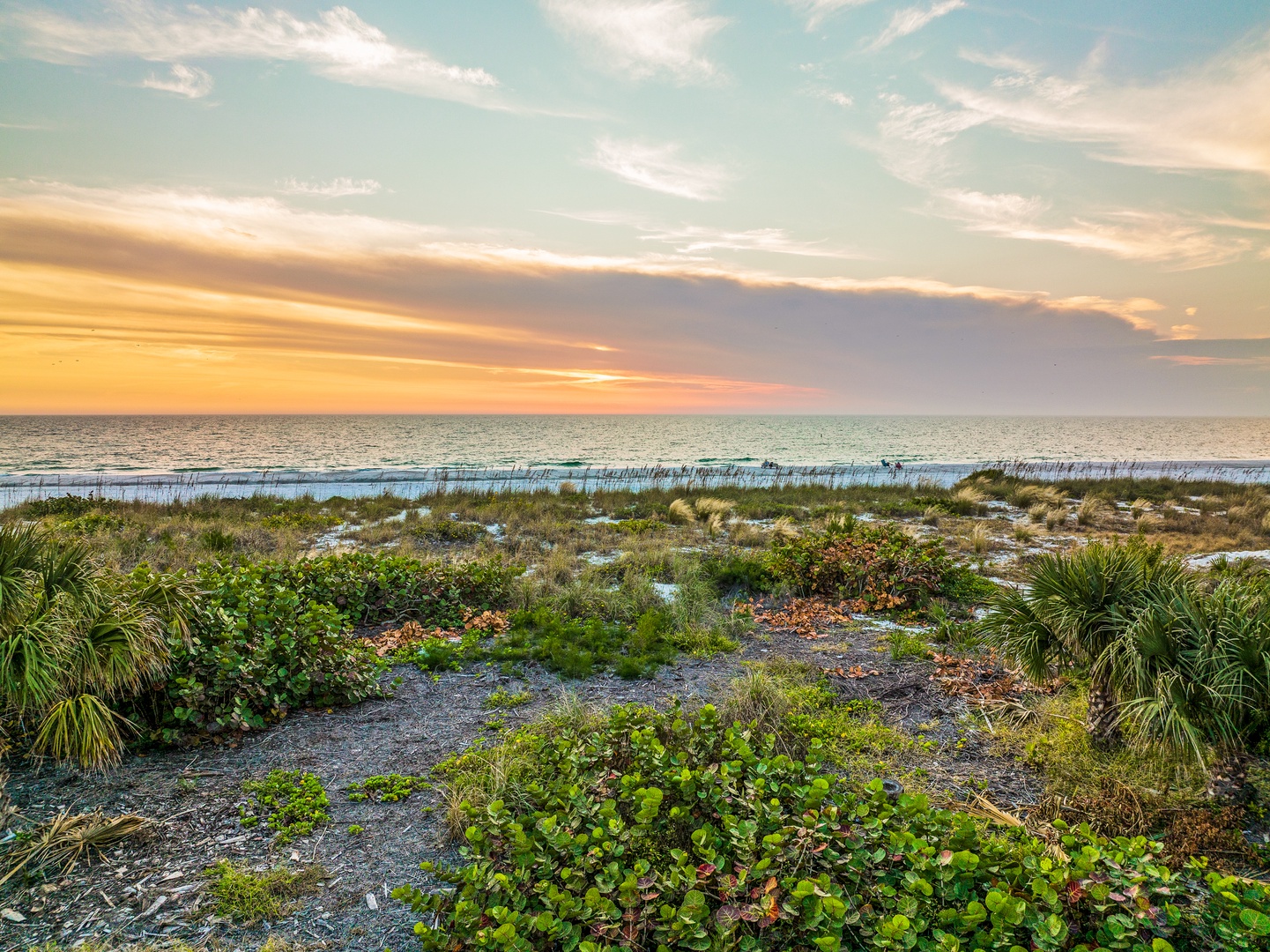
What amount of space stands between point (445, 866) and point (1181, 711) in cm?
453

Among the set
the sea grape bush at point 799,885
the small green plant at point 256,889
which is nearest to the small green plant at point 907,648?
the sea grape bush at point 799,885

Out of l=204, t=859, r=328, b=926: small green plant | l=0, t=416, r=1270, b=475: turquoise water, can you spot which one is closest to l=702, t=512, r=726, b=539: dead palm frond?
l=204, t=859, r=328, b=926: small green plant

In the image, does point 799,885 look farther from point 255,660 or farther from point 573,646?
point 573,646

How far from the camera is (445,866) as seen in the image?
374cm

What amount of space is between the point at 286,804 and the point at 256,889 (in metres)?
0.99

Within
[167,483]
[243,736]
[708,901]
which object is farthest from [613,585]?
[167,483]

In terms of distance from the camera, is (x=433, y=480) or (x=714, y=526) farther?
(x=433, y=480)

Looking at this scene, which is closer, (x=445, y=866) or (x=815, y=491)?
(x=445, y=866)

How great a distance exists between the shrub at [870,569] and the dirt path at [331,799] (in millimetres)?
2605

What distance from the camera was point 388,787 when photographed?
4594 mm

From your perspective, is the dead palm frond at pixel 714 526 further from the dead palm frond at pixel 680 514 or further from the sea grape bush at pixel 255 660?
the sea grape bush at pixel 255 660

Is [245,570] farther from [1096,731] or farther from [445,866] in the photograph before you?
[1096,731]

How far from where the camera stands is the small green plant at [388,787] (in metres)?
4.48

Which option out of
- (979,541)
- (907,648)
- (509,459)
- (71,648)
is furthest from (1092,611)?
(509,459)
